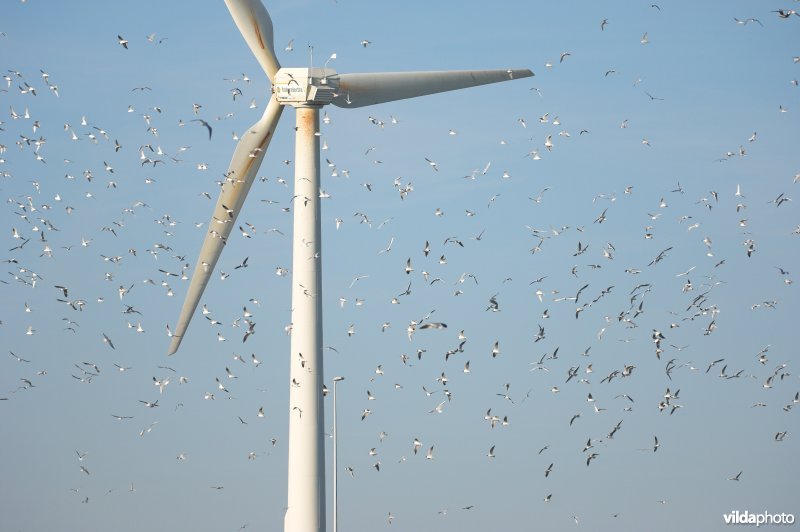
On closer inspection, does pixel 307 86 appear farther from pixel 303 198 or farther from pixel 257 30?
pixel 303 198

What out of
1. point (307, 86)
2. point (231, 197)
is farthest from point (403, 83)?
point (231, 197)

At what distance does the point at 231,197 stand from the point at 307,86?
6.98m

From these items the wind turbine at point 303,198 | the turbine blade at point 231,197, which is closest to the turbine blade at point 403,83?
the wind turbine at point 303,198

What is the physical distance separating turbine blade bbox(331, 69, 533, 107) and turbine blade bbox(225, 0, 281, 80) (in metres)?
4.16

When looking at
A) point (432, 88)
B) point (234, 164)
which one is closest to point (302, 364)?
point (234, 164)

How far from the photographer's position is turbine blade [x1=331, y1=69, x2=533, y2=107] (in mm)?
64125

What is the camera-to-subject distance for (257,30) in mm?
65875

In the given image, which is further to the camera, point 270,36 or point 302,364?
point 270,36

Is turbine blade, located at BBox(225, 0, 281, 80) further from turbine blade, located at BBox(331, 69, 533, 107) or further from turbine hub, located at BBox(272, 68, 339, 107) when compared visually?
turbine blade, located at BBox(331, 69, 533, 107)

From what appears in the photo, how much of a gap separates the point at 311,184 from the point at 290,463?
13.8 meters

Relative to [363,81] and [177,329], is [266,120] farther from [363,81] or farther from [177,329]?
[177,329]

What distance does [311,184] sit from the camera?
211ft

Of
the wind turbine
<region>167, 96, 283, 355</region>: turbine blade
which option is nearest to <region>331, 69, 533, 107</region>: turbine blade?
the wind turbine

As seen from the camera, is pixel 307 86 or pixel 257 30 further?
pixel 257 30
